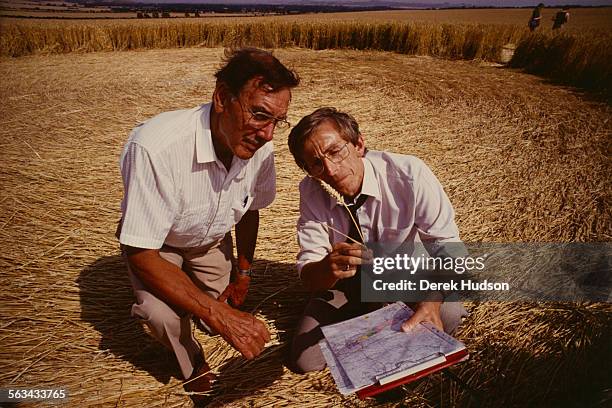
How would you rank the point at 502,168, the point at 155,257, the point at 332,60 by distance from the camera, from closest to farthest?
A: 1. the point at 155,257
2. the point at 502,168
3. the point at 332,60

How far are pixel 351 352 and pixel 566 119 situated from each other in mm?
5322

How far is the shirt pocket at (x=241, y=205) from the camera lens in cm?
191

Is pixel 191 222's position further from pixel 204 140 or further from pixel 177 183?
pixel 204 140

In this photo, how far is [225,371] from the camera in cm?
196

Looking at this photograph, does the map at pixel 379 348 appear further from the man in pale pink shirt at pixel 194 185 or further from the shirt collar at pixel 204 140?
the shirt collar at pixel 204 140

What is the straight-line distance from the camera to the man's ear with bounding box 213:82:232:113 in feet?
5.21

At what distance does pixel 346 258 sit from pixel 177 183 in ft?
2.50

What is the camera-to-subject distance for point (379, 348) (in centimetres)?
143

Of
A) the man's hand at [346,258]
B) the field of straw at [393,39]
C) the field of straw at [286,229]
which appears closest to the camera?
the man's hand at [346,258]

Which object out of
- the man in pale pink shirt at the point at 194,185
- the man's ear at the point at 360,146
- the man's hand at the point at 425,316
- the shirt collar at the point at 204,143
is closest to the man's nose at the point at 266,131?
the man in pale pink shirt at the point at 194,185

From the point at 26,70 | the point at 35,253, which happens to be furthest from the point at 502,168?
the point at 26,70

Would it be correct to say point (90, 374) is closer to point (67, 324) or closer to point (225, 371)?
point (67, 324)

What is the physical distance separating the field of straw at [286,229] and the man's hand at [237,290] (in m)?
0.11

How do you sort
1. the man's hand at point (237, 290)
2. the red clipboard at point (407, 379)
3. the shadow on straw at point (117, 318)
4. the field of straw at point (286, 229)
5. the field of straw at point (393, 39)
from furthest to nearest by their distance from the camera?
the field of straw at point (393, 39), the man's hand at point (237, 290), the shadow on straw at point (117, 318), the field of straw at point (286, 229), the red clipboard at point (407, 379)
